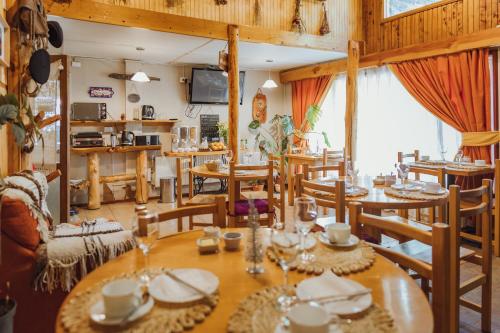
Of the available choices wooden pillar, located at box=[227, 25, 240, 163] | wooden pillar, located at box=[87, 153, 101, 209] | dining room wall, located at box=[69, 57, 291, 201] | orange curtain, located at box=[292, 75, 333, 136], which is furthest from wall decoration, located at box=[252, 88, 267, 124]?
wooden pillar, located at box=[87, 153, 101, 209]

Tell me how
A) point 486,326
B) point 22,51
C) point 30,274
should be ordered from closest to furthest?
point 30,274 → point 486,326 → point 22,51

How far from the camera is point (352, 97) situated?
19.8 feet

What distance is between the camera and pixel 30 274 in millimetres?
2037

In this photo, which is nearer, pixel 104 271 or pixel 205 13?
pixel 104 271

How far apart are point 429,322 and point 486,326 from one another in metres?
1.75

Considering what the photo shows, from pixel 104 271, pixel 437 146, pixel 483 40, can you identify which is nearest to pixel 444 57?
pixel 483 40

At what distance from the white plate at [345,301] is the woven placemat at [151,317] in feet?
0.83

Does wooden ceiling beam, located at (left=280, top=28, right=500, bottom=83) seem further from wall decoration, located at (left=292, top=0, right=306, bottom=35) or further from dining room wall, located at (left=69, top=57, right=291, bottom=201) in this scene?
dining room wall, located at (left=69, top=57, right=291, bottom=201)

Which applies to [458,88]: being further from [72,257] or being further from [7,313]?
[7,313]

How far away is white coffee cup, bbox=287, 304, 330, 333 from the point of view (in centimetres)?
83

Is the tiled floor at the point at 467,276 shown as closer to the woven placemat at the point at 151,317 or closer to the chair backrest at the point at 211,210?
the chair backrest at the point at 211,210

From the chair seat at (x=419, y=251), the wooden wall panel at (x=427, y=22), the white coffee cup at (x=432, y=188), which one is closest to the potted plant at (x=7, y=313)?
the chair seat at (x=419, y=251)

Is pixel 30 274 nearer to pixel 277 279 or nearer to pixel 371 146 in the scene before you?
pixel 277 279

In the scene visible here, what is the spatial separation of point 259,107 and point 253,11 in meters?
3.03
